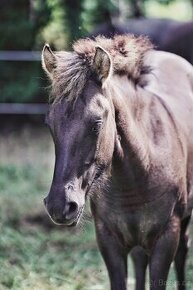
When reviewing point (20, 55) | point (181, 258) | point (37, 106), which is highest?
point (181, 258)

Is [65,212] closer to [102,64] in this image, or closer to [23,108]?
[102,64]

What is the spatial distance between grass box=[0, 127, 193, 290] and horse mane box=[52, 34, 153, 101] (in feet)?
4.16

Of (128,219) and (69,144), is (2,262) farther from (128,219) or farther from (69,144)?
(69,144)

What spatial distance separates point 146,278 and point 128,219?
4.65 ft

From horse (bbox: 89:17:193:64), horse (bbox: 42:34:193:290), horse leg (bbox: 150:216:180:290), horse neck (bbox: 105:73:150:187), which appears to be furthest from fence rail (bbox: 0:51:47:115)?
horse leg (bbox: 150:216:180:290)

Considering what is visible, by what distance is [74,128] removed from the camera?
4.27 metres

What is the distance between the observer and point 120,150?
184 inches

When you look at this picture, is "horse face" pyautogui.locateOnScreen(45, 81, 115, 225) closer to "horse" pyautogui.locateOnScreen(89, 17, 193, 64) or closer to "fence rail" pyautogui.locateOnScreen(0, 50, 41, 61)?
"horse" pyautogui.locateOnScreen(89, 17, 193, 64)

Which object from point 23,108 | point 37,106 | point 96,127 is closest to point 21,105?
point 23,108

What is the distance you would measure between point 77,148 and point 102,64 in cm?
44

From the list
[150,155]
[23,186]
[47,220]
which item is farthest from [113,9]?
[150,155]

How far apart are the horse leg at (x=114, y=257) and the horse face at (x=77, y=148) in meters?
0.60

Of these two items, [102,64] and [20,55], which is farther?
[20,55]

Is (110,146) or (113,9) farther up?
(110,146)
